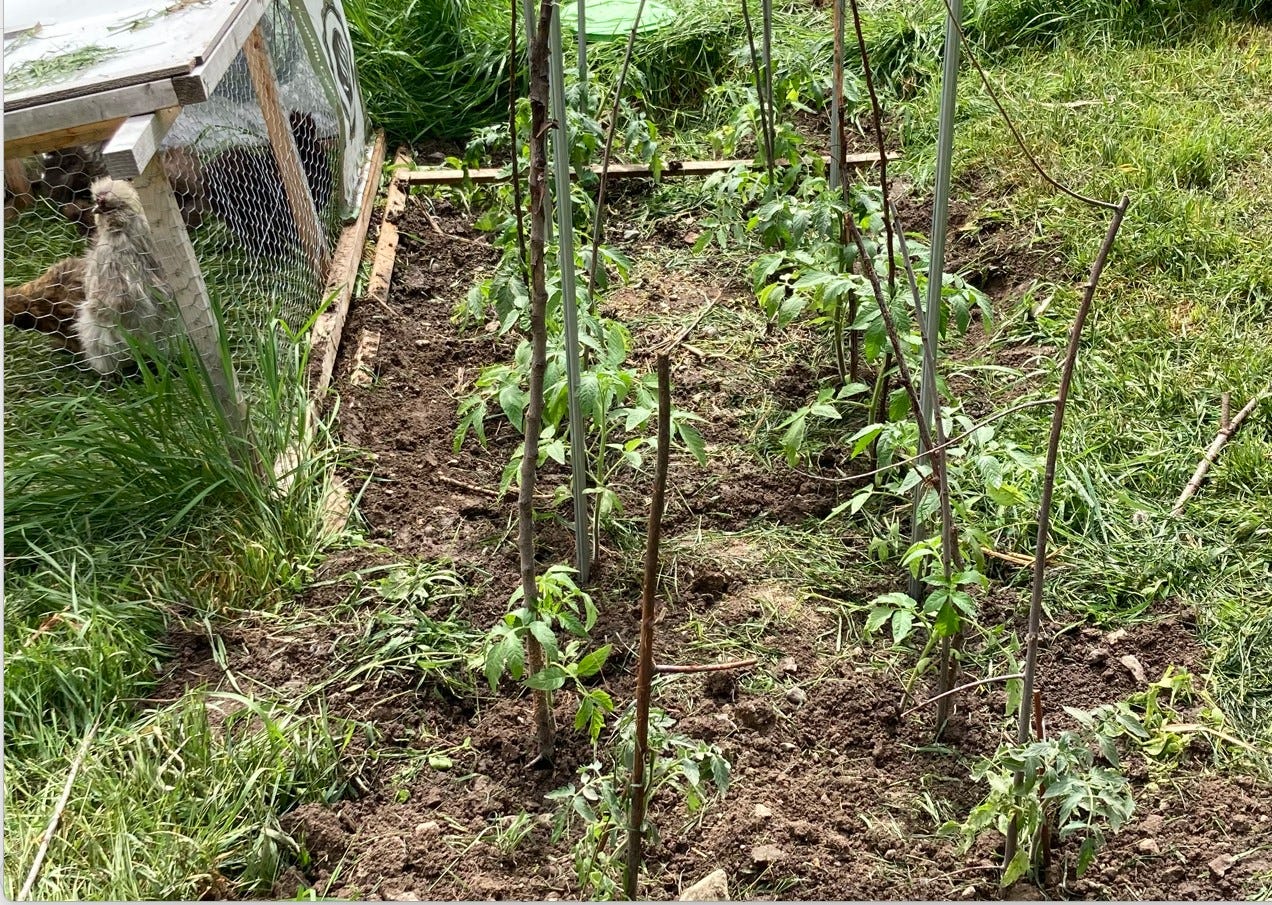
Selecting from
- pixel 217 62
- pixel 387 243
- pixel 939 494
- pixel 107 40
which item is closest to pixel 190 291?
pixel 217 62

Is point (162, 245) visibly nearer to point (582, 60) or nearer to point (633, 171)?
point (582, 60)

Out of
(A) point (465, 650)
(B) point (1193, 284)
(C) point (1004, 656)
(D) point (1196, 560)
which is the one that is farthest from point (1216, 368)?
(A) point (465, 650)

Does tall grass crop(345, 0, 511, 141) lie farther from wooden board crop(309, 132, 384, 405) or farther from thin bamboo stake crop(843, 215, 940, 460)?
thin bamboo stake crop(843, 215, 940, 460)

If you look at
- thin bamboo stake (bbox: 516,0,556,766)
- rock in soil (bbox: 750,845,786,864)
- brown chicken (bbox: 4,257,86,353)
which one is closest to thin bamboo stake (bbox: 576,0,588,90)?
brown chicken (bbox: 4,257,86,353)

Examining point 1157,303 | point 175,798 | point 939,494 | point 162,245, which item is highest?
point 162,245

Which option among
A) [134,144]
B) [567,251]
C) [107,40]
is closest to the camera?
[567,251]

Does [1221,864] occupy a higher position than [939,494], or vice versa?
[939,494]

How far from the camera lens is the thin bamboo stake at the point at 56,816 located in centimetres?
211

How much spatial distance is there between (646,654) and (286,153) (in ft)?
8.87

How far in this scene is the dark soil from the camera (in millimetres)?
2174

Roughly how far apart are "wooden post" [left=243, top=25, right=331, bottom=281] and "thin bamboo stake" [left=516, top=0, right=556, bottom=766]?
196cm

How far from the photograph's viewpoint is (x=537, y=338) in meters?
1.91

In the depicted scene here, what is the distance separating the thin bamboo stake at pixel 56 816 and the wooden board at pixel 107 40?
4.86 ft

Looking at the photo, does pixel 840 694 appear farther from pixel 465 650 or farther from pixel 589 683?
pixel 465 650
